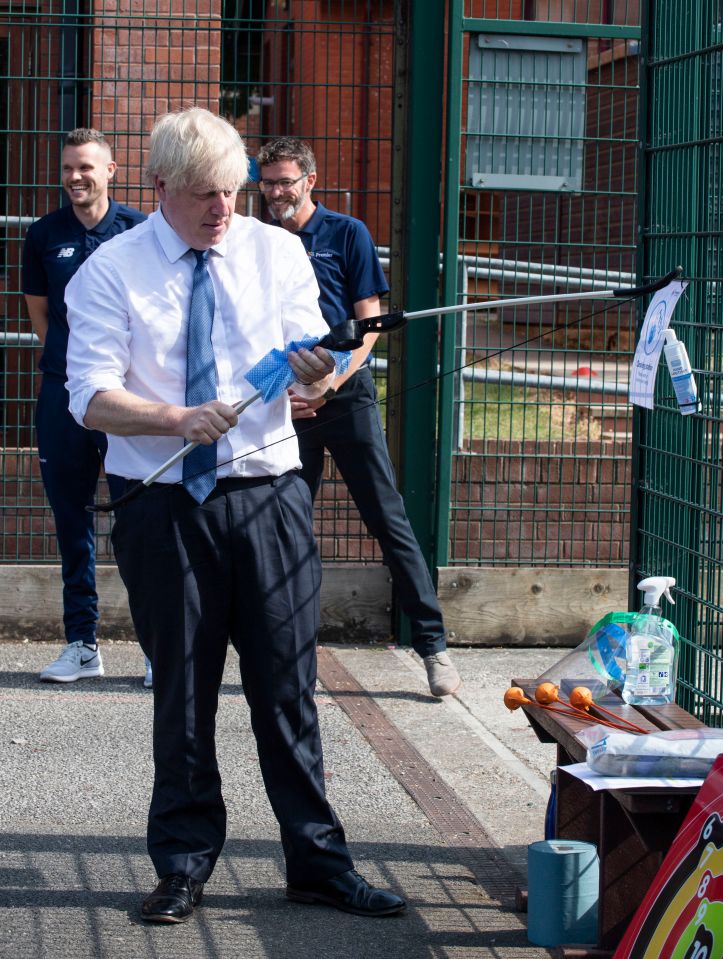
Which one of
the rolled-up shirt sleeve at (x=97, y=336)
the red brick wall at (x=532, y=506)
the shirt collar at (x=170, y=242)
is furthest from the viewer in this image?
the red brick wall at (x=532, y=506)

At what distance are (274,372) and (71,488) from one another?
9.18 feet

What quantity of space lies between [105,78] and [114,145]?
1.04 ft

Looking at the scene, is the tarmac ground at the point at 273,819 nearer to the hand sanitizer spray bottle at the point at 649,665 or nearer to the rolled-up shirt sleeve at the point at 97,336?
the hand sanitizer spray bottle at the point at 649,665

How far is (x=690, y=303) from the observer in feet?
13.2

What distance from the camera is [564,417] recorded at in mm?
7031

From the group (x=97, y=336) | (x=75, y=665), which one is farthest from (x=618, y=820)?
(x=75, y=665)

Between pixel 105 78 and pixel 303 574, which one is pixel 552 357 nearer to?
pixel 105 78

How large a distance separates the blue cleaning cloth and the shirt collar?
36 cm

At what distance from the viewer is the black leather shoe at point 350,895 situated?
3.80m

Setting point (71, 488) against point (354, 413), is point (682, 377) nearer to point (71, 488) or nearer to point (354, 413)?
point (354, 413)

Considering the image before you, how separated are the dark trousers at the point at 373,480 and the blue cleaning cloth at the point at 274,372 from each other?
2.32 metres

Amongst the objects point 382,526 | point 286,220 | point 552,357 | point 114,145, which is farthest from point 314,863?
point 114,145

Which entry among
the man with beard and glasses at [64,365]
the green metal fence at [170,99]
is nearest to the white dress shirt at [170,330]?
the man with beard and glasses at [64,365]

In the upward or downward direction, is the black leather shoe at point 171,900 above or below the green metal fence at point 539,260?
below
